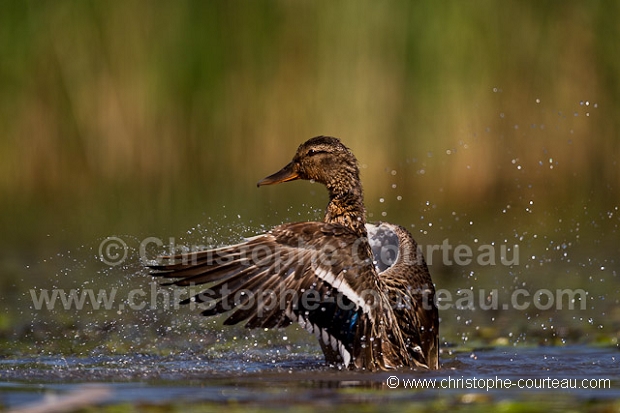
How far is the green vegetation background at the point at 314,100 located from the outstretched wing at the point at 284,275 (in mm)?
5249

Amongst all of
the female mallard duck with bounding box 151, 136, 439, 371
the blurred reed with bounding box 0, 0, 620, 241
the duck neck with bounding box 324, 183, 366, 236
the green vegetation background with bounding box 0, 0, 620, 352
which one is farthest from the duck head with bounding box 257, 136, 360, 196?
the blurred reed with bounding box 0, 0, 620, 241

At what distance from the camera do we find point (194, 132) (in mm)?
12539

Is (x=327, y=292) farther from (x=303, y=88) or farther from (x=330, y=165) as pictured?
(x=303, y=88)

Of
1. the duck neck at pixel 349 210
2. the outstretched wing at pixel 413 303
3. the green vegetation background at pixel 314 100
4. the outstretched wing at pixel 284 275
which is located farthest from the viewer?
the green vegetation background at pixel 314 100

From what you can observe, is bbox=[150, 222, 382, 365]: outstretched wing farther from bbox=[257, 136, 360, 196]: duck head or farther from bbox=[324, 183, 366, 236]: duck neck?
bbox=[257, 136, 360, 196]: duck head

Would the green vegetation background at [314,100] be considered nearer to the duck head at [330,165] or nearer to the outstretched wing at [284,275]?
the duck head at [330,165]

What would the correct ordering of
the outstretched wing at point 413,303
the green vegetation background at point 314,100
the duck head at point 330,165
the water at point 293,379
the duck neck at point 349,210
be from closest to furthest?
the water at point 293,379 → the outstretched wing at point 413,303 → the duck neck at point 349,210 → the duck head at point 330,165 → the green vegetation background at point 314,100

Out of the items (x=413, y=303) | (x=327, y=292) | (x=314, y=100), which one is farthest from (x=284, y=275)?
(x=314, y=100)

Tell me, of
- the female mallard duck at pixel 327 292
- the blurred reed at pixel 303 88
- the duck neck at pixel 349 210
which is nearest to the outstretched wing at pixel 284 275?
the female mallard duck at pixel 327 292

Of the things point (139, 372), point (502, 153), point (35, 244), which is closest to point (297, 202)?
point (502, 153)

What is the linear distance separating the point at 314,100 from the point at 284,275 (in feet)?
21.4

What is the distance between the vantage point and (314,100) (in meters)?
12.3

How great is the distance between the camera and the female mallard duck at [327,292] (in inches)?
232

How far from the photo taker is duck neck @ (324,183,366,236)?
22.4 ft
